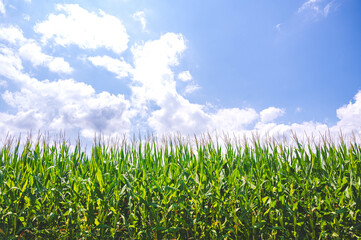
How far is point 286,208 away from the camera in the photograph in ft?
12.2

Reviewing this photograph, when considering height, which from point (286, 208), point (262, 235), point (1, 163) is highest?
point (1, 163)

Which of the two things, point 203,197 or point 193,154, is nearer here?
point 203,197

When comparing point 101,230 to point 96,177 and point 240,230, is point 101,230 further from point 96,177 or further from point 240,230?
point 240,230

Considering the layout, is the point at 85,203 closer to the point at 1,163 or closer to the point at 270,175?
the point at 1,163

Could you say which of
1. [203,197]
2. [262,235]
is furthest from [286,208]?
[203,197]

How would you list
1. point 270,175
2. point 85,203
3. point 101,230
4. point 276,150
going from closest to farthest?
point 101,230, point 85,203, point 270,175, point 276,150

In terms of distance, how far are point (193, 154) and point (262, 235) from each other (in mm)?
1636

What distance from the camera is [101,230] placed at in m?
3.52

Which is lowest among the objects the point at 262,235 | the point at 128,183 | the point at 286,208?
the point at 262,235

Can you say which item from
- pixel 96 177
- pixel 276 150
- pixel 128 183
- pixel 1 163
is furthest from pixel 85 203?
pixel 276 150

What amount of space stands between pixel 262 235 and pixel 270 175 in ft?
3.26

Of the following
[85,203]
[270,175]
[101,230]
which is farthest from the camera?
[270,175]

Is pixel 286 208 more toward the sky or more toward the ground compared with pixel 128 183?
more toward the ground

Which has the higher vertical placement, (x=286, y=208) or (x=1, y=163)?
(x=1, y=163)
